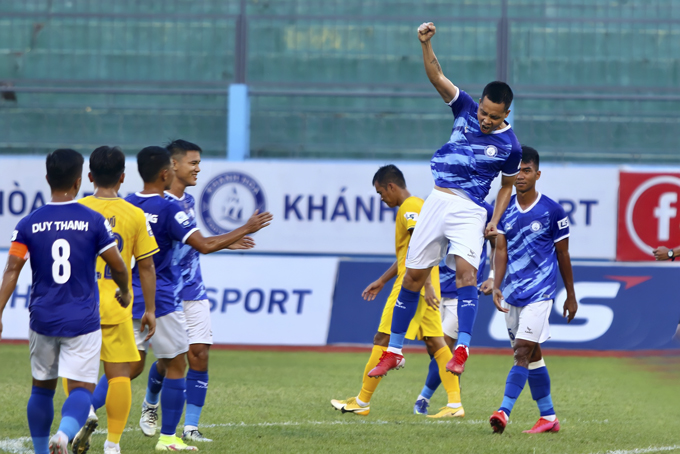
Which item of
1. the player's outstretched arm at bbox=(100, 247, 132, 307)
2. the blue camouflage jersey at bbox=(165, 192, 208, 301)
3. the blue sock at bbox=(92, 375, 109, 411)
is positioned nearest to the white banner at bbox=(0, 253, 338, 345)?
the blue camouflage jersey at bbox=(165, 192, 208, 301)

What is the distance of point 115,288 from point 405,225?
2572 mm

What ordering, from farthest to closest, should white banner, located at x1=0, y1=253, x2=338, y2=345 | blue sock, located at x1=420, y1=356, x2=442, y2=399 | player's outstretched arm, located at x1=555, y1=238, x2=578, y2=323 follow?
white banner, located at x1=0, y1=253, x2=338, y2=345 → blue sock, located at x1=420, y1=356, x2=442, y2=399 → player's outstretched arm, located at x1=555, y1=238, x2=578, y2=323

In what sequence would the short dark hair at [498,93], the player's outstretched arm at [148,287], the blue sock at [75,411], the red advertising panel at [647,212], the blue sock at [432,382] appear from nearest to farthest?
the blue sock at [75,411] < the player's outstretched arm at [148,287] < the short dark hair at [498,93] < the blue sock at [432,382] < the red advertising panel at [647,212]

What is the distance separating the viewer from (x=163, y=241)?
5.64m

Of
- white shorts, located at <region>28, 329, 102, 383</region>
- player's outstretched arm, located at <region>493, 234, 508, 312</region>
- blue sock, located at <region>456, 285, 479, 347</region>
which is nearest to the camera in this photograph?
white shorts, located at <region>28, 329, 102, 383</region>

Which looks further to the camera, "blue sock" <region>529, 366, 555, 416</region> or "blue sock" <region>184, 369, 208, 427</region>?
"blue sock" <region>529, 366, 555, 416</region>

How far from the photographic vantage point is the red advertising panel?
487 inches

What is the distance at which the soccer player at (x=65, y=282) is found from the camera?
460 cm

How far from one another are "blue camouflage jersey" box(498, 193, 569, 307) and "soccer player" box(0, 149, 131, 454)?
290 centimetres

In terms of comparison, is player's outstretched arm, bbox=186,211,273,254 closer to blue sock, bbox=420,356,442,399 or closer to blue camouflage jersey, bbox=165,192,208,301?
blue camouflage jersey, bbox=165,192,208,301

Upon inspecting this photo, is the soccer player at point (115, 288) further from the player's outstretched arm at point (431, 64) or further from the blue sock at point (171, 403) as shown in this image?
the player's outstretched arm at point (431, 64)

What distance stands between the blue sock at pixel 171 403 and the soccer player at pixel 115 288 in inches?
17.2

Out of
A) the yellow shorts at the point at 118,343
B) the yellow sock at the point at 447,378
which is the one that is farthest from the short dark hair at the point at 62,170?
the yellow sock at the point at 447,378

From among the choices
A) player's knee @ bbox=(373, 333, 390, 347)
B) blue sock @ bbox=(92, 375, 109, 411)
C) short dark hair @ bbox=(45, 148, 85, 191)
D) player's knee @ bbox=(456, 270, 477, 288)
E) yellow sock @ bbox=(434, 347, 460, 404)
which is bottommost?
yellow sock @ bbox=(434, 347, 460, 404)
